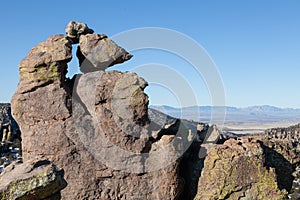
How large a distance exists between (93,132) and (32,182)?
1082 cm

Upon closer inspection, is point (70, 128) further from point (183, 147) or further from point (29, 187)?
point (29, 187)

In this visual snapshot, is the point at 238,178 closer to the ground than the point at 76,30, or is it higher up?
closer to the ground

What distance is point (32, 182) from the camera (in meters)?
12.2

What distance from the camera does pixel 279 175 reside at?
28.2m

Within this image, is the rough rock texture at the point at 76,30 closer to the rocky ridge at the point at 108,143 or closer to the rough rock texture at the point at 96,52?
the rough rock texture at the point at 96,52

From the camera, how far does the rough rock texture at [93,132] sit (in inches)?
892

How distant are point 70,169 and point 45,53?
286 inches

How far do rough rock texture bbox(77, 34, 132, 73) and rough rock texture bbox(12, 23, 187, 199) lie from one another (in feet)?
5.11

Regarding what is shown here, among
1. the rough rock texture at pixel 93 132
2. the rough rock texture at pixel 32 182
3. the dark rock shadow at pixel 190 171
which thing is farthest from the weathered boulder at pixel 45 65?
the rough rock texture at pixel 32 182

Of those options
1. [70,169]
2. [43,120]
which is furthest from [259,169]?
[43,120]

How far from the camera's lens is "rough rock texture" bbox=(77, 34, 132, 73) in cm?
2508

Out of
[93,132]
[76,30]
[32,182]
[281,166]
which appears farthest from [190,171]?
[32,182]

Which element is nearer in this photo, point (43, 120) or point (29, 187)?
point (29, 187)

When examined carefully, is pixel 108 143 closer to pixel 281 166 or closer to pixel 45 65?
pixel 45 65
